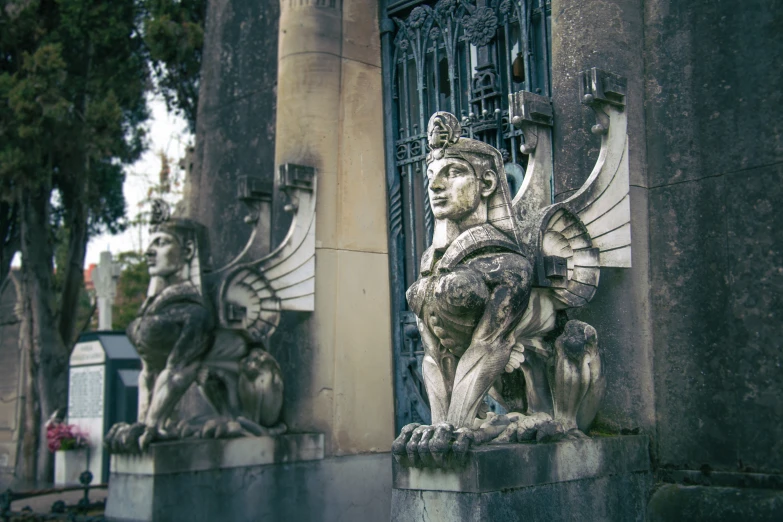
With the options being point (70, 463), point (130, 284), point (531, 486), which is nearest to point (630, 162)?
point (531, 486)

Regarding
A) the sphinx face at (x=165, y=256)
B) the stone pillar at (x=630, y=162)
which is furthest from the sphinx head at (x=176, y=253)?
the stone pillar at (x=630, y=162)

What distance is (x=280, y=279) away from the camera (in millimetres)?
7965

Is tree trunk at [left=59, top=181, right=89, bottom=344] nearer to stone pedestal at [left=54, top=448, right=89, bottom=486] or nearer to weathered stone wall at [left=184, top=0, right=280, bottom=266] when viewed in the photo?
stone pedestal at [left=54, top=448, right=89, bottom=486]

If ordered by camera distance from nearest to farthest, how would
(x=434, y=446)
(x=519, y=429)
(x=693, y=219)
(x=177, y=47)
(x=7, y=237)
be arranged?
(x=434, y=446), (x=519, y=429), (x=693, y=219), (x=177, y=47), (x=7, y=237)

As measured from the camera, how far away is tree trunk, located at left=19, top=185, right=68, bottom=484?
16.4m

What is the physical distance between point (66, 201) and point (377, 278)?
33.8 ft

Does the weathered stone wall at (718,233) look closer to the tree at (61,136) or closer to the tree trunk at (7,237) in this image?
the tree at (61,136)

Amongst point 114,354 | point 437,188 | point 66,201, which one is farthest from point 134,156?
point 437,188

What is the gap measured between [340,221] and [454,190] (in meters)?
3.01

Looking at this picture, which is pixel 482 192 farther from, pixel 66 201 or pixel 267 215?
pixel 66 201

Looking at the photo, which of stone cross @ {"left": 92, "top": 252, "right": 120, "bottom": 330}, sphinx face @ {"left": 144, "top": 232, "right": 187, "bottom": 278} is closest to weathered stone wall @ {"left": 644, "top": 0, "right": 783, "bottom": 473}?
sphinx face @ {"left": 144, "top": 232, "right": 187, "bottom": 278}

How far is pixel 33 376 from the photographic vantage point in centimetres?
1677

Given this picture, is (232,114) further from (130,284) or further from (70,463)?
(130,284)

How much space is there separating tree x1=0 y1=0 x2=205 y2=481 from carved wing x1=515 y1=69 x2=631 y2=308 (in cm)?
875
